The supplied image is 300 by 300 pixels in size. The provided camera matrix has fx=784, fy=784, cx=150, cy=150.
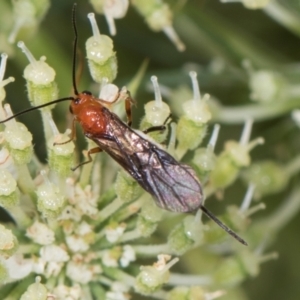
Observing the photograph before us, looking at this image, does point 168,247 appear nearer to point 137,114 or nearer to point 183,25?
point 137,114

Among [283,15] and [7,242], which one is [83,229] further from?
[283,15]

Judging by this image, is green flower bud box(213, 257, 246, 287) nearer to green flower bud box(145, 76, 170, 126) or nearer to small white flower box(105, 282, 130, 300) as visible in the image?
small white flower box(105, 282, 130, 300)

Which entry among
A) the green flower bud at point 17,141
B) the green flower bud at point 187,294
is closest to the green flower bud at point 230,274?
the green flower bud at point 187,294

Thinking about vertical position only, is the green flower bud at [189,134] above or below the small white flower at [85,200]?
above

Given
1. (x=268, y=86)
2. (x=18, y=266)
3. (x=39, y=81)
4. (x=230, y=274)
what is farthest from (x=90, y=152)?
(x=268, y=86)

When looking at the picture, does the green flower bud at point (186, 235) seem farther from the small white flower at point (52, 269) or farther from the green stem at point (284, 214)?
the green stem at point (284, 214)

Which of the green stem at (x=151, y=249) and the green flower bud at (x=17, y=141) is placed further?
the green stem at (x=151, y=249)

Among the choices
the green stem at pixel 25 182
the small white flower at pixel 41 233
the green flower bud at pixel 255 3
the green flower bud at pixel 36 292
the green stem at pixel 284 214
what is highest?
the green flower bud at pixel 255 3

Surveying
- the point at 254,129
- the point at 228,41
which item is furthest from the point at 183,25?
the point at 254,129
